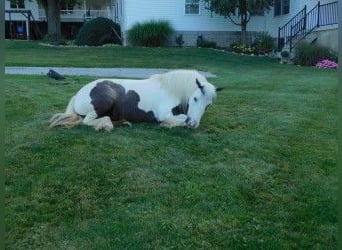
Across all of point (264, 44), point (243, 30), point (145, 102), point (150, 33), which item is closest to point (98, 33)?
point (150, 33)

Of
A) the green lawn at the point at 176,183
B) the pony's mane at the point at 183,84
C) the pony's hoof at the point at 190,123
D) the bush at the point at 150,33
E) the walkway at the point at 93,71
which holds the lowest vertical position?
the green lawn at the point at 176,183

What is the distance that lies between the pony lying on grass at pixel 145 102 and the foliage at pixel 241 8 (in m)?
17.5

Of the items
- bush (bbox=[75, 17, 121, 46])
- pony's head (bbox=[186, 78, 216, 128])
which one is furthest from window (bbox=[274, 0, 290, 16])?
pony's head (bbox=[186, 78, 216, 128])

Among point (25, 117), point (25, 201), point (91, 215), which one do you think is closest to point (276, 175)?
point (91, 215)

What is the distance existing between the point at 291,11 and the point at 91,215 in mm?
22780

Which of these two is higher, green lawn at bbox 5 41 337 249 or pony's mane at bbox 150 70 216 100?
pony's mane at bbox 150 70 216 100

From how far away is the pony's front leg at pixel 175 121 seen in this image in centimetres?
603

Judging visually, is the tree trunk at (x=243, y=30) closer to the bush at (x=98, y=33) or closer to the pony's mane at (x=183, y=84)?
the bush at (x=98, y=33)

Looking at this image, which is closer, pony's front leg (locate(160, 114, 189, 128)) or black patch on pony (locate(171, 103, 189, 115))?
pony's front leg (locate(160, 114, 189, 128))

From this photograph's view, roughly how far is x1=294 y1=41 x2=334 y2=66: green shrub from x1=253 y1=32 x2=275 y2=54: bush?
466cm

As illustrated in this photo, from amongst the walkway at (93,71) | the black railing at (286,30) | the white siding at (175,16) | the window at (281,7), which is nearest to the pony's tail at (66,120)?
the walkway at (93,71)

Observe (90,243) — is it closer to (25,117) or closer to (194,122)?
(194,122)

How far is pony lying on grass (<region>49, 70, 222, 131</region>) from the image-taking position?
598 cm

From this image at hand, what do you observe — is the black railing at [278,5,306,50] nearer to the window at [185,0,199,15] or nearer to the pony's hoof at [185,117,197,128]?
the window at [185,0,199,15]
